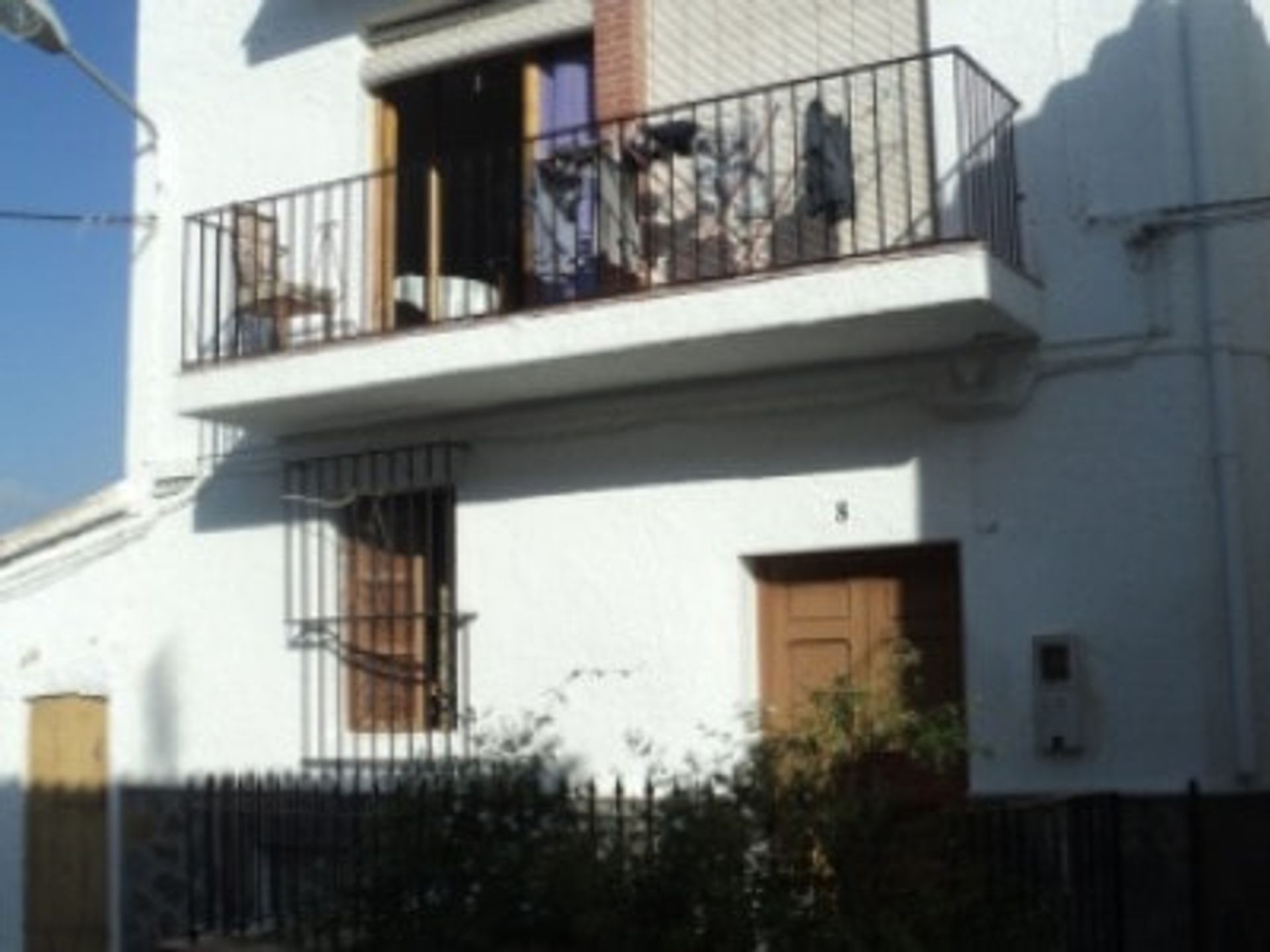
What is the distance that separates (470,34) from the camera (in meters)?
10.8

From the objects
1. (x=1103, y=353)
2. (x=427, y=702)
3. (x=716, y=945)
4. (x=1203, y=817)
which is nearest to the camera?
(x=716, y=945)

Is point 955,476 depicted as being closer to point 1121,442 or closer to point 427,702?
point 1121,442

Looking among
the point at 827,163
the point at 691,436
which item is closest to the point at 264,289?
the point at 691,436

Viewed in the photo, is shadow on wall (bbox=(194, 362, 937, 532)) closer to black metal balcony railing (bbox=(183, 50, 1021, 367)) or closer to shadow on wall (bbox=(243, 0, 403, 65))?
black metal balcony railing (bbox=(183, 50, 1021, 367))

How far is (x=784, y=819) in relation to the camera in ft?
20.9

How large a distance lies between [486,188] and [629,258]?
1445 mm

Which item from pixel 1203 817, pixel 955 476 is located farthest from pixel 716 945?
pixel 955 476

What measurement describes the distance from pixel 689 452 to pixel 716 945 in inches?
154

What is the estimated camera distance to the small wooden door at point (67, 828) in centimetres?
1150

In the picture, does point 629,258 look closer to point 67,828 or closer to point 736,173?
point 736,173

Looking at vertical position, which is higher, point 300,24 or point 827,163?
point 300,24

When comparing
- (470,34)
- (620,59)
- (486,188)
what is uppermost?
(470,34)

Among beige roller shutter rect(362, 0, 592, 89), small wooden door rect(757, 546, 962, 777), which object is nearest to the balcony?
beige roller shutter rect(362, 0, 592, 89)

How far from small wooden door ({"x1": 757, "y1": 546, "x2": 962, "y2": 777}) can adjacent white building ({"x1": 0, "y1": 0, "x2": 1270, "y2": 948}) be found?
26 mm
